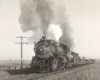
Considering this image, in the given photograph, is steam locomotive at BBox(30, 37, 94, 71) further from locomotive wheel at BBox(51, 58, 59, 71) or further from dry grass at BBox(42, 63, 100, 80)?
dry grass at BBox(42, 63, 100, 80)

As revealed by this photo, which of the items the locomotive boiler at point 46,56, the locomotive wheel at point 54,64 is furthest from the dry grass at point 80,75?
the locomotive boiler at point 46,56

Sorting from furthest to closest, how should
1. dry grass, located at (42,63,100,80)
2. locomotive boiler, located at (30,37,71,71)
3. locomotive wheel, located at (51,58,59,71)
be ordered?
locomotive boiler, located at (30,37,71,71) → locomotive wheel, located at (51,58,59,71) → dry grass, located at (42,63,100,80)

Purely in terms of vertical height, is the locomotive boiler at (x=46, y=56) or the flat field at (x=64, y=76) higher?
the locomotive boiler at (x=46, y=56)

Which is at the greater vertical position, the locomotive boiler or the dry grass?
the locomotive boiler

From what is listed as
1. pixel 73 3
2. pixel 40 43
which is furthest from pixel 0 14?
pixel 73 3

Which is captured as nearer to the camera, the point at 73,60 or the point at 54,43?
the point at 54,43

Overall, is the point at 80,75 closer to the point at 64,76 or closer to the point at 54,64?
the point at 64,76

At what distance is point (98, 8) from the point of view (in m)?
14.3

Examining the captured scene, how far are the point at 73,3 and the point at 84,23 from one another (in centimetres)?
278

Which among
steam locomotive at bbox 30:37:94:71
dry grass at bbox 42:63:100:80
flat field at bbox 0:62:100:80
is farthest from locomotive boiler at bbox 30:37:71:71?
dry grass at bbox 42:63:100:80

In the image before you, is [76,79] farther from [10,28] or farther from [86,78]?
[10,28]

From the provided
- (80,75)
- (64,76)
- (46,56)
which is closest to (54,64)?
(46,56)

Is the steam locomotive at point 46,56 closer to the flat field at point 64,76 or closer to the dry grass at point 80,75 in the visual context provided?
the flat field at point 64,76

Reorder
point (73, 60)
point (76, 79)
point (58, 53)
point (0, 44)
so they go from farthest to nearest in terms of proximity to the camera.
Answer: point (73, 60) < point (0, 44) < point (58, 53) < point (76, 79)
